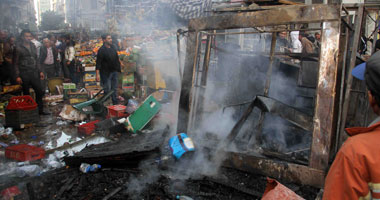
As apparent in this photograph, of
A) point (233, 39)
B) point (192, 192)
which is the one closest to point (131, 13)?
point (233, 39)

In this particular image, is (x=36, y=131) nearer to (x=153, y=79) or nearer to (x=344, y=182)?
(x=153, y=79)

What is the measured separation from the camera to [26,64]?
6781 mm

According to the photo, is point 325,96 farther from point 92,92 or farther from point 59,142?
point 92,92

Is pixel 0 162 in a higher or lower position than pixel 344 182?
lower

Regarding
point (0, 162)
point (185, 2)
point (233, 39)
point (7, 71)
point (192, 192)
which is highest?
point (185, 2)

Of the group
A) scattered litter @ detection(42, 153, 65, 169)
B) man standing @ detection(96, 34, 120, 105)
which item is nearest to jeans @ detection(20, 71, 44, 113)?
man standing @ detection(96, 34, 120, 105)

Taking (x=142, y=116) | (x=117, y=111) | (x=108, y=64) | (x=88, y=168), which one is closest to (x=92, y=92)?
(x=108, y=64)

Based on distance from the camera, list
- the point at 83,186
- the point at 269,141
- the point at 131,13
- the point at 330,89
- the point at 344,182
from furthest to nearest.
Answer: the point at 131,13 → the point at 269,141 → the point at 83,186 → the point at 330,89 → the point at 344,182

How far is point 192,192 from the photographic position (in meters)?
3.13

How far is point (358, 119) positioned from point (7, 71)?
935 centimetres

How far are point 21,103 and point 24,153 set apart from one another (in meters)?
2.33

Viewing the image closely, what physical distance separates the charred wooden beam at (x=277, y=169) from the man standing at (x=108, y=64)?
17.0ft

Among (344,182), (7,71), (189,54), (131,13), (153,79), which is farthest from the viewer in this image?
(131,13)

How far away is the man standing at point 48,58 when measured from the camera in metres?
9.38
